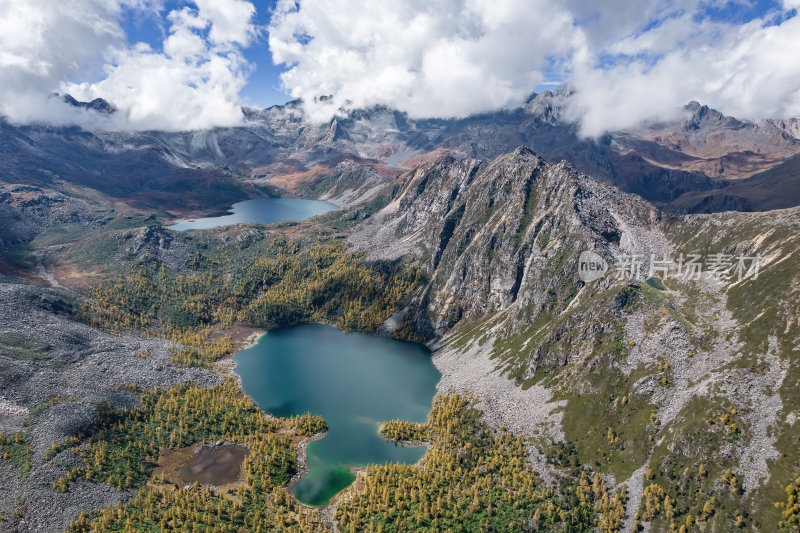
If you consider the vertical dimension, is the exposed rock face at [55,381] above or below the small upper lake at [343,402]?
above

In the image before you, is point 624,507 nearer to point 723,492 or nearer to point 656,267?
point 723,492

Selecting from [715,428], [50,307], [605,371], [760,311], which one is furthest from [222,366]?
[760,311]

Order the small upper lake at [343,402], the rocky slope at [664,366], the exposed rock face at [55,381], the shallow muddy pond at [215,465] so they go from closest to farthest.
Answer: the rocky slope at [664,366] < the exposed rock face at [55,381] < the shallow muddy pond at [215,465] < the small upper lake at [343,402]

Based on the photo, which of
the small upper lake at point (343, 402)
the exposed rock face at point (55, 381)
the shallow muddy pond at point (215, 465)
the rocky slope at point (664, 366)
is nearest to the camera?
the rocky slope at point (664, 366)

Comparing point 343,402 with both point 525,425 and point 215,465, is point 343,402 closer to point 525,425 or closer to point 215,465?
point 215,465

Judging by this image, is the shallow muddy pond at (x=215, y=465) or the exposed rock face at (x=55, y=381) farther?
the shallow muddy pond at (x=215, y=465)

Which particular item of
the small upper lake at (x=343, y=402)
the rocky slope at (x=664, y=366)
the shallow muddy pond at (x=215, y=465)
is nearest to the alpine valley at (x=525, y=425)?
the rocky slope at (x=664, y=366)

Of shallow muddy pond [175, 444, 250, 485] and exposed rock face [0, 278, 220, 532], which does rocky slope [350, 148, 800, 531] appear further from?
exposed rock face [0, 278, 220, 532]

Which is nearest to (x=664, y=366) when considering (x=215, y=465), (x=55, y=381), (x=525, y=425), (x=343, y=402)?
(x=525, y=425)

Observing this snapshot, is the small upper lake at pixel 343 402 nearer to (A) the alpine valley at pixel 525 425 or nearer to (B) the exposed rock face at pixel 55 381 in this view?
(A) the alpine valley at pixel 525 425
